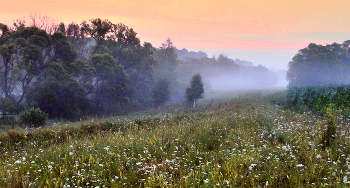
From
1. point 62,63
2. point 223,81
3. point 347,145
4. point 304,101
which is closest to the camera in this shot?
point 347,145

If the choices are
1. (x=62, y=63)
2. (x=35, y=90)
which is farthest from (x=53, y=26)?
(x=35, y=90)

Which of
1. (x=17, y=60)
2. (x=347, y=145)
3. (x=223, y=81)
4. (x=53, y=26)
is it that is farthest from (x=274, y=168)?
(x=223, y=81)

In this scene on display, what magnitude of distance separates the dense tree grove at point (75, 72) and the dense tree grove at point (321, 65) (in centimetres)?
3291

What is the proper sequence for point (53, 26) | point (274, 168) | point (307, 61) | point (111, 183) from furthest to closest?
point (307, 61)
point (53, 26)
point (274, 168)
point (111, 183)

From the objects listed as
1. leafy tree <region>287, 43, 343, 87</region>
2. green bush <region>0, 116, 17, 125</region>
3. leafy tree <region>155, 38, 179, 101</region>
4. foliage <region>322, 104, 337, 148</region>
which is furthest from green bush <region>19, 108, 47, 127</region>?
leafy tree <region>287, 43, 343, 87</region>

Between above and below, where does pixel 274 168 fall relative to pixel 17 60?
below

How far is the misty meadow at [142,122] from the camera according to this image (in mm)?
4660

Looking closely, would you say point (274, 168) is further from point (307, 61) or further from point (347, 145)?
point (307, 61)

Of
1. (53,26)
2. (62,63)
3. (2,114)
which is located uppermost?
(53,26)

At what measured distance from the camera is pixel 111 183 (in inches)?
171

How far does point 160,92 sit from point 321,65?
35.6 metres

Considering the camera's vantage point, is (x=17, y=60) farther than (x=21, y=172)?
Yes

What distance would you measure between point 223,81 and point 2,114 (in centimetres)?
9822

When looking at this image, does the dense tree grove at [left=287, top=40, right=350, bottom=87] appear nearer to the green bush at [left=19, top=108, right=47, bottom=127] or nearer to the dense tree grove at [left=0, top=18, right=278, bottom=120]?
the dense tree grove at [left=0, top=18, right=278, bottom=120]
